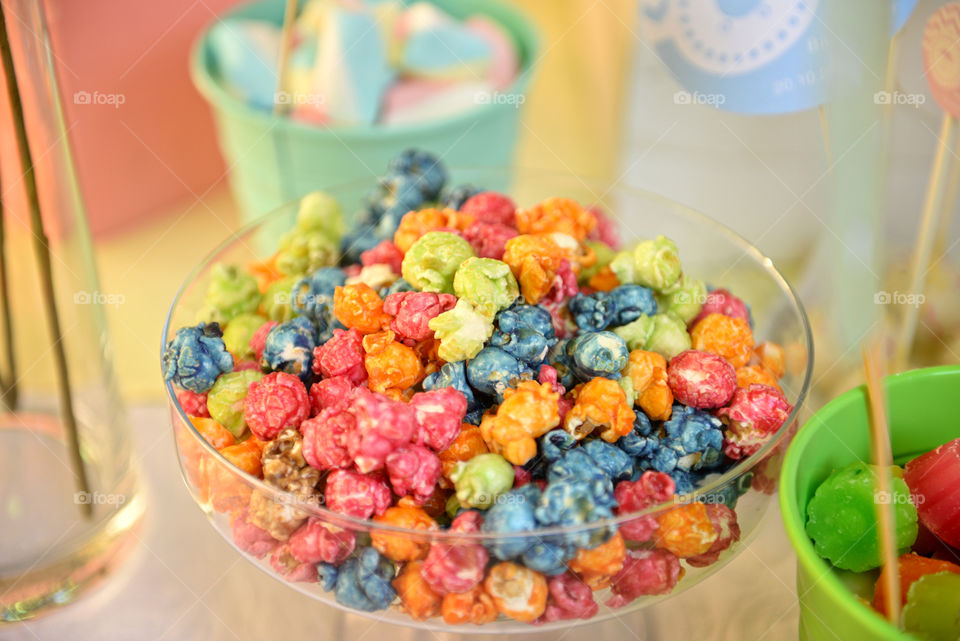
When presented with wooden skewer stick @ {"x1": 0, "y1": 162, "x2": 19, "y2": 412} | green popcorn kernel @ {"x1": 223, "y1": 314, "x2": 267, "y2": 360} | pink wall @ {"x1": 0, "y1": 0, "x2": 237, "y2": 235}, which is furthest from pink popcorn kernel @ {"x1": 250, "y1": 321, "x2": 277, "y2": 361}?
pink wall @ {"x1": 0, "y1": 0, "x2": 237, "y2": 235}

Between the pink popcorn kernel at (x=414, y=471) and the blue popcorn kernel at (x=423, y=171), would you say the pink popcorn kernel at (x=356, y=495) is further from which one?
the blue popcorn kernel at (x=423, y=171)

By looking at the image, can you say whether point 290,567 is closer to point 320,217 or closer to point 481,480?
point 481,480

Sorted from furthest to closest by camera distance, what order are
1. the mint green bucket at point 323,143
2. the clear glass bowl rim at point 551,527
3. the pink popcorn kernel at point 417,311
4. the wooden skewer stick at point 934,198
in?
1. the mint green bucket at point 323,143
2. the wooden skewer stick at point 934,198
3. the pink popcorn kernel at point 417,311
4. the clear glass bowl rim at point 551,527

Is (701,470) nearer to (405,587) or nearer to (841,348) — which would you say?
(405,587)

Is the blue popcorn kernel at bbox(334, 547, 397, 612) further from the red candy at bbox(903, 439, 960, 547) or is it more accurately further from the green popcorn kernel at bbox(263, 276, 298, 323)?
the red candy at bbox(903, 439, 960, 547)

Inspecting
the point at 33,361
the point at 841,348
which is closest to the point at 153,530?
the point at 33,361

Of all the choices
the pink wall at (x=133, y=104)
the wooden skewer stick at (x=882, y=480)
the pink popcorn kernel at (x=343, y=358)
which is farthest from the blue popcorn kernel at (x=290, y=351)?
the pink wall at (x=133, y=104)
